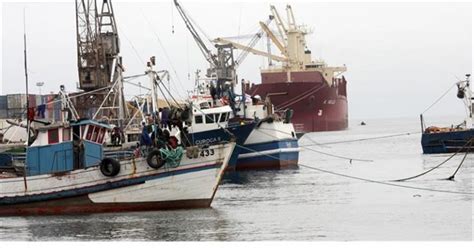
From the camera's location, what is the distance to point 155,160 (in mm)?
27281

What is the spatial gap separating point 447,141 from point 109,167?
30.9 metres

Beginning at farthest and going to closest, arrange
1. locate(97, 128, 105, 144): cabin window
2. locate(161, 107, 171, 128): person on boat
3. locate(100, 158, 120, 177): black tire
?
locate(161, 107, 171, 128): person on boat → locate(97, 128, 105, 144): cabin window → locate(100, 158, 120, 177): black tire

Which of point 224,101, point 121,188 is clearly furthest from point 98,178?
point 224,101

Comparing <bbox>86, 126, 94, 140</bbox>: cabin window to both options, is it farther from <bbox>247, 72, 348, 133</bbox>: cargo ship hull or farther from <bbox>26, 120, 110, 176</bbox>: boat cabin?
<bbox>247, 72, 348, 133</bbox>: cargo ship hull

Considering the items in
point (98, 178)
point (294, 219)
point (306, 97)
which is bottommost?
point (294, 219)

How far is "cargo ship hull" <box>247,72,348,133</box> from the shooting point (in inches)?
4213

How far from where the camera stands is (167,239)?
2281 centimetres

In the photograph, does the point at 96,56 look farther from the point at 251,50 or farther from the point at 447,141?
the point at 251,50

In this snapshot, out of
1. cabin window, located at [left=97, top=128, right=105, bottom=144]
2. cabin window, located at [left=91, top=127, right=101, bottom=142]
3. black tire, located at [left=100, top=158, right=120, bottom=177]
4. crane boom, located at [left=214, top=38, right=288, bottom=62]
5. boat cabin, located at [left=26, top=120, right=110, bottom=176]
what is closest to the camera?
black tire, located at [left=100, top=158, right=120, bottom=177]

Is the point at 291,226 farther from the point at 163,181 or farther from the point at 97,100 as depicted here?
the point at 97,100

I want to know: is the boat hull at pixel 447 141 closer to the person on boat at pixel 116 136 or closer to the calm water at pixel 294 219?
the calm water at pixel 294 219

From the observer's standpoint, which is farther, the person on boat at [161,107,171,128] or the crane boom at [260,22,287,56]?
the crane boom at [260,22,287,56]

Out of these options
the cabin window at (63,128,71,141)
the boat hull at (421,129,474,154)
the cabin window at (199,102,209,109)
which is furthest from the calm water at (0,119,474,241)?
the boat hull at (421,129,474,154)
